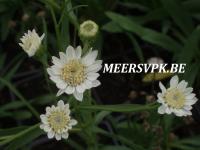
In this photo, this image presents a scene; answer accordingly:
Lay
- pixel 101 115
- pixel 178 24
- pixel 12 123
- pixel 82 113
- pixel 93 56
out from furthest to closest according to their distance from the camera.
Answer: pixel 12 123 < pixel 178 24 < pixel 101 115 < pixel 82 113 < pixel 93 56

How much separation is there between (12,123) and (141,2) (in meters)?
0.59

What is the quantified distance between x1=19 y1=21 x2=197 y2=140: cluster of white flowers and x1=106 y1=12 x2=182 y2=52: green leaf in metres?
0.48

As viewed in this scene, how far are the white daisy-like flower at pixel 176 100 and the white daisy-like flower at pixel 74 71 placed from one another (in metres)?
0.13

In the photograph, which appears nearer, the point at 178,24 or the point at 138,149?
the point at 138,149

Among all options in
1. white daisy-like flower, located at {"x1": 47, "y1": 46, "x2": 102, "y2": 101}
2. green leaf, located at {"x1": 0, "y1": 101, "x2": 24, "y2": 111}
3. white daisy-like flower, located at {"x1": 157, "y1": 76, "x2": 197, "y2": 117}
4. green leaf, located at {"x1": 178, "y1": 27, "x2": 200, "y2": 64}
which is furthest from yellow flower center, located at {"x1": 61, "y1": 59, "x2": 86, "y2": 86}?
green leaf, located at {"x1": 0, "y1": 101, "x2": 24, "y2": 111}

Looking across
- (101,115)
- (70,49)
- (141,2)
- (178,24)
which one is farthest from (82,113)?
(141,2)

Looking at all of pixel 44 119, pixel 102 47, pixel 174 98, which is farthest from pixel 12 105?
pixel 174 98

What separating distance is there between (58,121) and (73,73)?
3.9 inches

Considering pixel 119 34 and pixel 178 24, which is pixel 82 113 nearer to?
pixel 178 24

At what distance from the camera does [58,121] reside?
919 millimetres

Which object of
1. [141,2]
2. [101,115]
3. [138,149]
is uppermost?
[141,2]

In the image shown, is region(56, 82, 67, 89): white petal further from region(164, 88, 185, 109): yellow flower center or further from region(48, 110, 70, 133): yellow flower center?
region(164, 88, 185, 109): yellow flower center

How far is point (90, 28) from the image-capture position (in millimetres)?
899

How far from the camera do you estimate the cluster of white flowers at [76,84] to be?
89 centimetres
